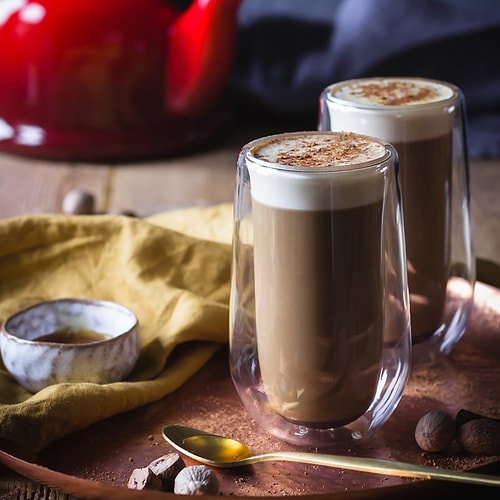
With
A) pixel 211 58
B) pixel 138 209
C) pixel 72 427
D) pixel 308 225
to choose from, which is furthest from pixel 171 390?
pixel 211 58

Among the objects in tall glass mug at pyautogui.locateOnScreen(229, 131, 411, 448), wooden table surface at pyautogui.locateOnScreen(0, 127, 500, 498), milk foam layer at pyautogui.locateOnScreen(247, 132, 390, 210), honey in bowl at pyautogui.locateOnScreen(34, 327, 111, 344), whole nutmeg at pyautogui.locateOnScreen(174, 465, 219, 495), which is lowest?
wooden table surface at pyautogui.locateOnScreen(0, 127, 500, 498)

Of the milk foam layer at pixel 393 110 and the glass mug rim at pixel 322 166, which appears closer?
the glass mug rim at pixel 322 166

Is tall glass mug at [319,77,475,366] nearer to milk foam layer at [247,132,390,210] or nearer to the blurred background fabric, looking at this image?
milk foam layer at [247,132,390,210]

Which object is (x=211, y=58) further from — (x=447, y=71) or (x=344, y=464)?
(x=344, y=464)

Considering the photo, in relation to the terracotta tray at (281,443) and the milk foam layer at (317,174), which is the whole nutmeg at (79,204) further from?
the milk foam layer at (317,174)

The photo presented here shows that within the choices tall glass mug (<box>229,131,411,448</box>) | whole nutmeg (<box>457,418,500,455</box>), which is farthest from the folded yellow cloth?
whole nutmeg (<box>457,418,500,455</box>)

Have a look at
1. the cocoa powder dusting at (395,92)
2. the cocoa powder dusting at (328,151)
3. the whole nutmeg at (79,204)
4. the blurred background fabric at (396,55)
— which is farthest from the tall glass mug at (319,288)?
the blurred background fabric at (396,55)
